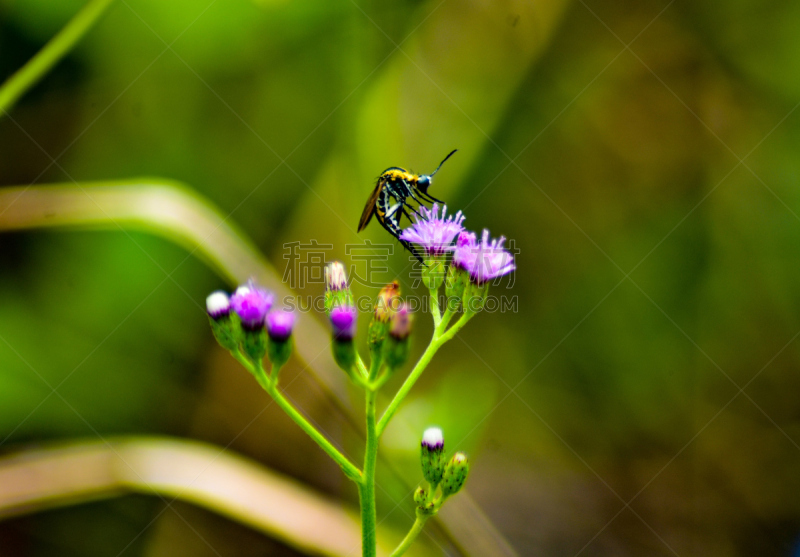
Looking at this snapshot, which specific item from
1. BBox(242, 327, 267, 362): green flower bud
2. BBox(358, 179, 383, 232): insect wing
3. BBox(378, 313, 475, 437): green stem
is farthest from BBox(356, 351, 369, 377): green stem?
BBox(358, 179, 383, 232): insect wing

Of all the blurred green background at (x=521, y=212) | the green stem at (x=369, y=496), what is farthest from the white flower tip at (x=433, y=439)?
the blurred green background at (x=521, y=212)

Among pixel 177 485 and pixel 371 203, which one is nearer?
pixel 177 485

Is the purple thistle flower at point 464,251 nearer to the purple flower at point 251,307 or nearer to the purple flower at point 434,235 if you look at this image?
the purple flower at point 434,235

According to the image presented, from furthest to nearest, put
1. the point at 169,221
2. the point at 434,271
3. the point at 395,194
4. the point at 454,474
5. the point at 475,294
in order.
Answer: the point at 395,194 → the point at 169,221 → the point at 434,271 → the point at 475,294 → the point at 454,474

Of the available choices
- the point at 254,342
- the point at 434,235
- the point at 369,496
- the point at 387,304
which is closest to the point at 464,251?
the point at 434,235

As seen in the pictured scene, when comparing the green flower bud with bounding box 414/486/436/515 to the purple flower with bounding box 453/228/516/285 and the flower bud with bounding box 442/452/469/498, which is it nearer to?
the flower bud with bounding box 442/452/469/498

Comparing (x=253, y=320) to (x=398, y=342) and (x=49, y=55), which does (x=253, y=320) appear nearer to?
(x=398, y=342)
